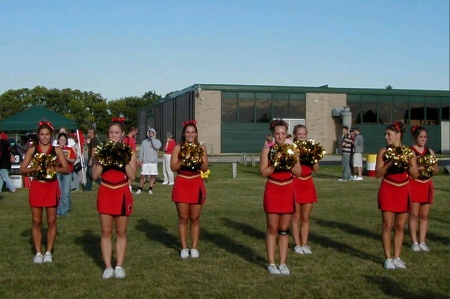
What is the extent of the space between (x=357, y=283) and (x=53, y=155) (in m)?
4.25

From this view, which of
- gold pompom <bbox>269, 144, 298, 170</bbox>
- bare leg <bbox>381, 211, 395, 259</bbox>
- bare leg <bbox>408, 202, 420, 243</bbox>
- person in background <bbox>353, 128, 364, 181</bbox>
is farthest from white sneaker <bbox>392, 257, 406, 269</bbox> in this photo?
person in background <bbox>353, 128, 364, 181</bbox>

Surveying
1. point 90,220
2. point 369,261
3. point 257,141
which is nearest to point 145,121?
point 257,141

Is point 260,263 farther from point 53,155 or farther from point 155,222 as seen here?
point 155,222

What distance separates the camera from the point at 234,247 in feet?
32.1

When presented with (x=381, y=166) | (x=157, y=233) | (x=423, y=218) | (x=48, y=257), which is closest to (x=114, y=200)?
(x=48, y=257)

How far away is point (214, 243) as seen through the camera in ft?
33.1

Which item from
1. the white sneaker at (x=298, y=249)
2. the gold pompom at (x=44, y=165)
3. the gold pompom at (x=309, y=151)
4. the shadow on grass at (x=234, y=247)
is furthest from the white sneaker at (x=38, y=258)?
the gold pompom at (x=309, y=151)

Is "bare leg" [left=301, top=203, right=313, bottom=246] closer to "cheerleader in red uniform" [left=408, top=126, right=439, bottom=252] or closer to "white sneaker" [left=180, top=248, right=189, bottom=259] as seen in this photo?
"cheerleader in red uniform" [left=408, top=126, right=439, bottom=252]

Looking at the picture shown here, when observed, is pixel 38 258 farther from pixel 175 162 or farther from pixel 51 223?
pixel 175 162

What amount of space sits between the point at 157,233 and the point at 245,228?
1.67m

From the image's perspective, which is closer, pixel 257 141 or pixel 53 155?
pixel 53 155

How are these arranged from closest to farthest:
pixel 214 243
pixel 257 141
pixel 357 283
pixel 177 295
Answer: pixel 177 295 → pixel 357 283 → pixel 214 243 → pixel 257 141

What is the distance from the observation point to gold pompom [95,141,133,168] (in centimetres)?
737

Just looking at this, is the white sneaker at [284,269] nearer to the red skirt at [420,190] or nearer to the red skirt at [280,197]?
the red skirt at [280,197]
